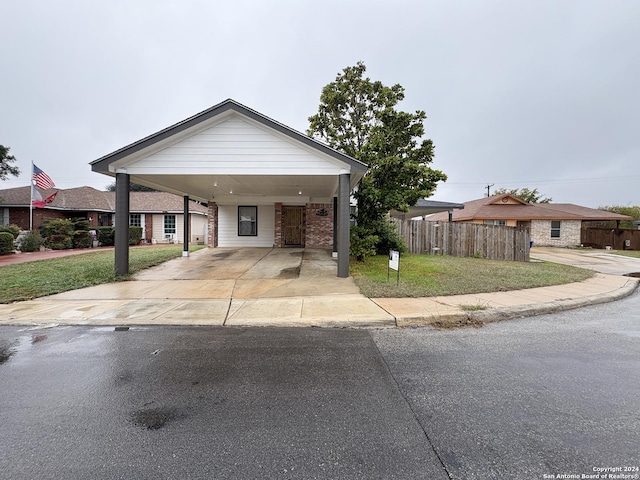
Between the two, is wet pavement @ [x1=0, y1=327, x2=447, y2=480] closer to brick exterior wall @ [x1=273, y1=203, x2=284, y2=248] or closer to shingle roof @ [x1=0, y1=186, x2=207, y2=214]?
brick exterior wall @ [x1=273, y1=203, x2=284, y2=248]

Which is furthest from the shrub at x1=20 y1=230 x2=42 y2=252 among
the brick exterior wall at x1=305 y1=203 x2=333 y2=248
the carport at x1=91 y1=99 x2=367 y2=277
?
the brick exterior wall at x1=305 y1=203 x2=333 y2=248

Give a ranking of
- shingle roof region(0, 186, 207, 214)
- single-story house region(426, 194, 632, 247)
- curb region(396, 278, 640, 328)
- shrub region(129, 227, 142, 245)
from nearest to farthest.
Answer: curb region(396, 278, 640, 328), shingle roof region(0, 186, 207, 214), shrub region(129, 227, 142, 245), single-story house region(426, 194, 632, 247)

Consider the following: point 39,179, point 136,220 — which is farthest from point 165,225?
point 39,179

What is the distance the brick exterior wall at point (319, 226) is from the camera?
52.7 ft

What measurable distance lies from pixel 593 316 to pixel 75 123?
147ft

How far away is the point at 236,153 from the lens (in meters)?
8.78

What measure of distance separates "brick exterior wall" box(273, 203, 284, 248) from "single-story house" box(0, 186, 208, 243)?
36.5 feet

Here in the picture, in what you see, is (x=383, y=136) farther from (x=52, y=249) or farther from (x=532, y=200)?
(x=532, y=200)

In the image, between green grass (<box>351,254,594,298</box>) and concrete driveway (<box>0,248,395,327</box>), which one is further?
green grass (<box>351,254,594,298</box>)

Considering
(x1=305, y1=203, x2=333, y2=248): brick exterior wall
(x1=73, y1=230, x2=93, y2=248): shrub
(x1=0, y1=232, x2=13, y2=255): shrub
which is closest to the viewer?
(x1=0, y1=232, x2=13, y2=255): shrub

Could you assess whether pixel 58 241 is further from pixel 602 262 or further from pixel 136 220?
pixel 602 262

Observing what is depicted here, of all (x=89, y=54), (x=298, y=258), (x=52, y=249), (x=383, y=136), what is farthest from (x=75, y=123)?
(x=383, y=136)

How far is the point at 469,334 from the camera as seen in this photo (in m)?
4.72

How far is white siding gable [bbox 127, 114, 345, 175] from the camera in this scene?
28.7 ft
